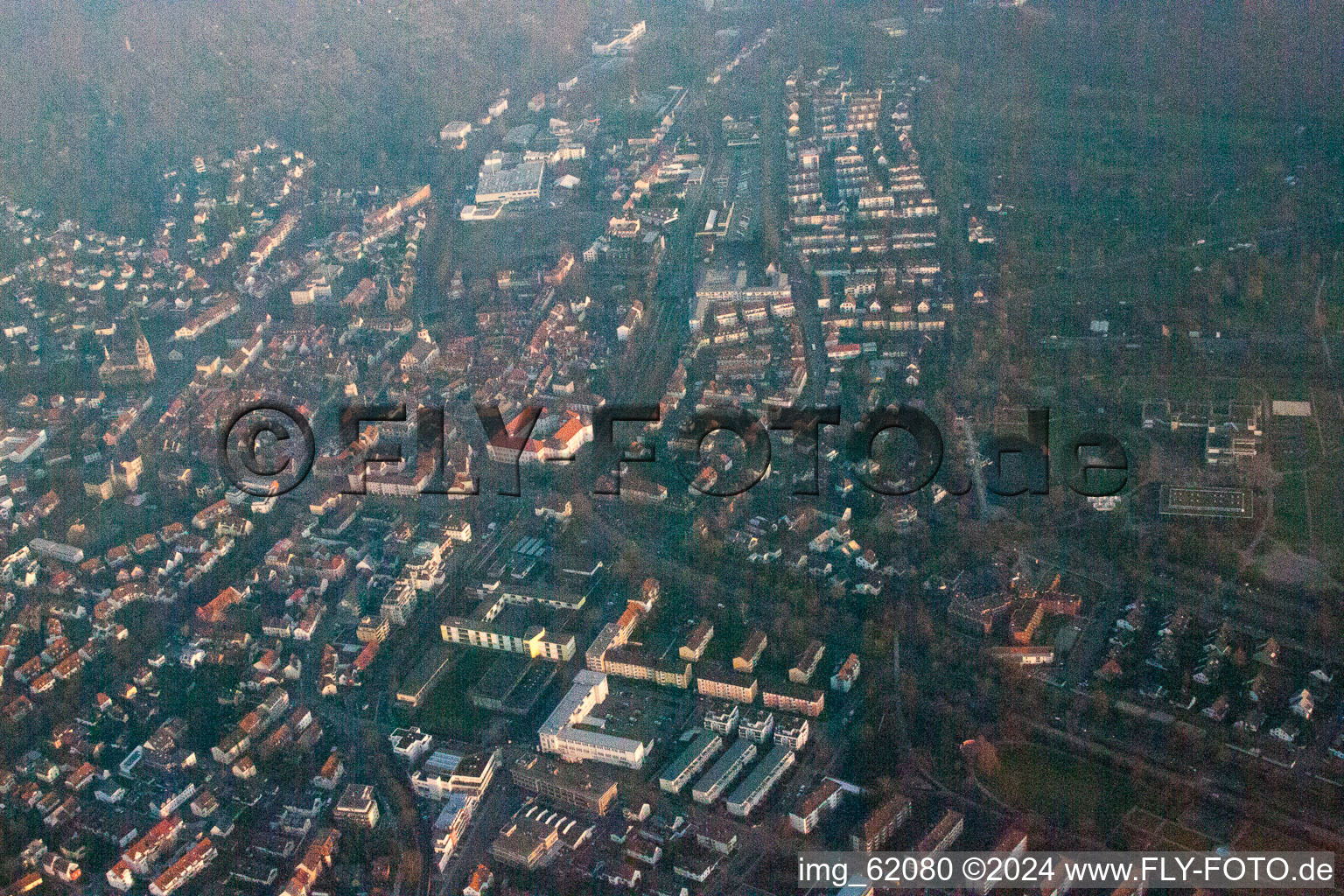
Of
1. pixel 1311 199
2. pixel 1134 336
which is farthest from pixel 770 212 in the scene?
pixel 1311 199

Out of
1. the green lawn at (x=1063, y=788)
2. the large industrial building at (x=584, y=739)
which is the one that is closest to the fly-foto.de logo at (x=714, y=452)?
the large industrial building at (x=584, y=739)

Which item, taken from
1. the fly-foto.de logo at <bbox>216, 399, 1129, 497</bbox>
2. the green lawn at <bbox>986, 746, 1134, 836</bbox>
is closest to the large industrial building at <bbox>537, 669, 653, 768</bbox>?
the green lawn at <bbox>986, 746, 1134, 836</bbox>

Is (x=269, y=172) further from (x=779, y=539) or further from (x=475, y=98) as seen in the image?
(x=779, y=539)

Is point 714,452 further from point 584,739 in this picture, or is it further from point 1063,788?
point 1063,788

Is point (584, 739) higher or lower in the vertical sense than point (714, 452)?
lower

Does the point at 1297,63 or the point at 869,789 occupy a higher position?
the point at 1297,63

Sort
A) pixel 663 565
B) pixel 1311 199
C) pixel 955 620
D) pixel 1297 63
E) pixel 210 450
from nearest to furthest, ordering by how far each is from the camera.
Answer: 1. pixel 955 620
2. pixel 663 565
3. pixel 210 450
4. pixel 1311 199
5. pixel 1297 63

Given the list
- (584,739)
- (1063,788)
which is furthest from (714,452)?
(1063,788)

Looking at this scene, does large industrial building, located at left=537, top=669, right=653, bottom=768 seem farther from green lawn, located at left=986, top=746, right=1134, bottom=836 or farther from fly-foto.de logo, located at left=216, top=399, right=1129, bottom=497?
fly-foto.de logo, located at left=216, top=399, right=1129, bottom=497

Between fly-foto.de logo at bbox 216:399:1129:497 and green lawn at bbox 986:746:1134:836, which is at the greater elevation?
fly-foto.de logo at bbox 216:399:1129:497

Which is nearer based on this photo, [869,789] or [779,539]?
[869,789]

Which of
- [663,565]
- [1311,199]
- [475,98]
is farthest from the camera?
[475,98]
